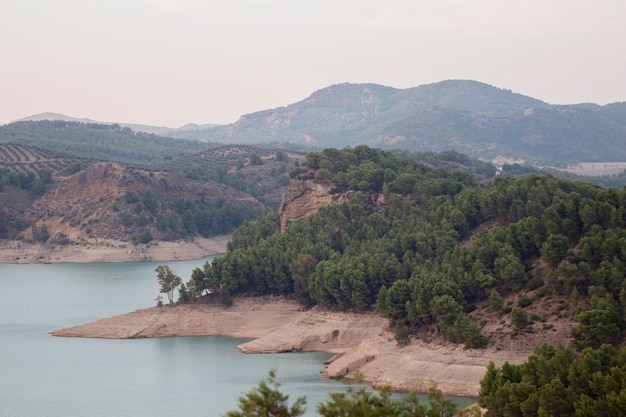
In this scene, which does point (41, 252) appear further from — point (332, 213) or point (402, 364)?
point (402, 364)

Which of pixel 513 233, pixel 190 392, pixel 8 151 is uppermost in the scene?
pixel 8 151

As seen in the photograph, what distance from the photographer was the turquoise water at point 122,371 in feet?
167

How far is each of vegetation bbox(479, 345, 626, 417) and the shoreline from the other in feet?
263

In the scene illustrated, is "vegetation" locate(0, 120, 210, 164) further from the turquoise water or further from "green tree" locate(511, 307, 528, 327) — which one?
"green tree" locate(511, 307, 528, 327)

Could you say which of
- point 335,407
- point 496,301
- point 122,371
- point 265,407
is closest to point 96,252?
point 122,371

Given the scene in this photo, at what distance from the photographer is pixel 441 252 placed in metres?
66.1

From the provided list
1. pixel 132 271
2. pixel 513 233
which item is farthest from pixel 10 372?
pixel 132 271

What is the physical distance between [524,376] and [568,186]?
27.1m

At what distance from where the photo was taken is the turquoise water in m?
50.8

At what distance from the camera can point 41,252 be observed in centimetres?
12056

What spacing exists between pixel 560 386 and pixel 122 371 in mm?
26791

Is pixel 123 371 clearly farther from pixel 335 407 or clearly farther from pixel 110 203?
pixel 110 203

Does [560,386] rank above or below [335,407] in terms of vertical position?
below

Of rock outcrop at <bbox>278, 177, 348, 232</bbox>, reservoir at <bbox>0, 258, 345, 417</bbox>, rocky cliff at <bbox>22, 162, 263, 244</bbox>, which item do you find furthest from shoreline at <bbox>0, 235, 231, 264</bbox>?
rock outcrop at <bbox>278, 177, 348, 232</bbox>
